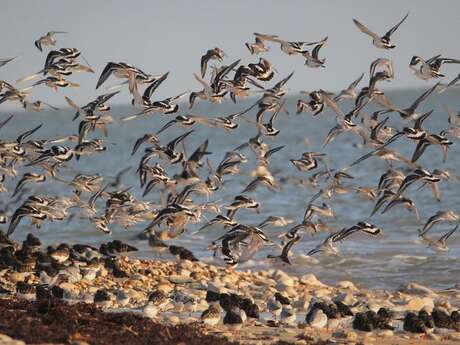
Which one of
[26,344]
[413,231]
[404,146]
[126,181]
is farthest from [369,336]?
[404,146]

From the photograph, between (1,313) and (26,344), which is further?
(1,313)

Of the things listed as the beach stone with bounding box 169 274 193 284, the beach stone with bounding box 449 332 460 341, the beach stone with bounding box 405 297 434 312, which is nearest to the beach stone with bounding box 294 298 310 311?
the beach stone with bounding box 405 297 434 312

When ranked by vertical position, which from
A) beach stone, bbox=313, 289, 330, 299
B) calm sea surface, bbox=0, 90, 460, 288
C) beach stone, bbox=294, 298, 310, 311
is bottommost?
beach stone, bbox=294, 298, 310, 311

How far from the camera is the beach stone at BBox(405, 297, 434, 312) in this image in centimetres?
1630

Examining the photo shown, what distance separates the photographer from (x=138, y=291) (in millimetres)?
17719

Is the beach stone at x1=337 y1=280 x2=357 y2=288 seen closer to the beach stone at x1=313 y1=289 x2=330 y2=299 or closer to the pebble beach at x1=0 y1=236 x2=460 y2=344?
the pebble beach at x1=0 y1=236 x2=460 y2=344

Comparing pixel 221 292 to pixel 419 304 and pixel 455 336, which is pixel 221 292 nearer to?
pixel 419 304

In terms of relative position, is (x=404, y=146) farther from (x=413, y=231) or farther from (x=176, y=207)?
(x=176, y=207)

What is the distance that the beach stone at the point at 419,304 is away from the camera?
53.5ft

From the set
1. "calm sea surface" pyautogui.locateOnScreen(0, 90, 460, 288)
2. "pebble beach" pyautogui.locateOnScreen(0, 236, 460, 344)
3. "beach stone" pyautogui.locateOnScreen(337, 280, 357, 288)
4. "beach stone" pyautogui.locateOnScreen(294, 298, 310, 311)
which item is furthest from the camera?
"calm sea surface" pyautogui.locateOnScreen(0, 90, 460, 288)

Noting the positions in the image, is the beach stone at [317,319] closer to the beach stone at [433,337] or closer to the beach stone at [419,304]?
the beach stone at [433,337]

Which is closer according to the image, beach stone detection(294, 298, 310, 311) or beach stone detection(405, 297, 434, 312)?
beach stone detection(405, 297, 434, 312)

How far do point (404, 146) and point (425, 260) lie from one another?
34.0m

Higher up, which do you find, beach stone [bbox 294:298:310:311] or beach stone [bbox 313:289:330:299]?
beach stone [bbox 313:289:330:299]
